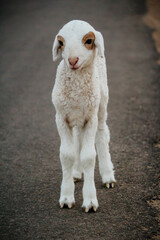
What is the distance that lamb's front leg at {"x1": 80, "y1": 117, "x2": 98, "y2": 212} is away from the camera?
15.8 ft

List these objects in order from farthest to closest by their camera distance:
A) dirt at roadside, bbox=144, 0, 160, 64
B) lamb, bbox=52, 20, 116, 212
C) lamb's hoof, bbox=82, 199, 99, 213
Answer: dirt at roadside, bbox=144, 0, 160, 64 < lamb's hoof, bbox=82, 199, 99, 213 < lamb, bbox=52, 20, 116, 212

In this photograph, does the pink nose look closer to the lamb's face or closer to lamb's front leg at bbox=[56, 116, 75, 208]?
the lamb's face

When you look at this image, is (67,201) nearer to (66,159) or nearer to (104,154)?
(66,159)

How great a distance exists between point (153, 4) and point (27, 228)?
16268mm

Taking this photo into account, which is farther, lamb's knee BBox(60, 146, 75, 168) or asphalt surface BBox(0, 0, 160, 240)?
lamb's knee BBox(60, 146, 75, 168)

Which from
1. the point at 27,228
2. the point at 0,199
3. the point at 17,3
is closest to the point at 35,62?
the point at 0,199

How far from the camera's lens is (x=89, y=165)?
484 centimetres

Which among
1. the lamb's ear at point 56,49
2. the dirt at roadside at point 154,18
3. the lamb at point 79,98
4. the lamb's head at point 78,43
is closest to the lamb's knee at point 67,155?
the lamb at point 79,98

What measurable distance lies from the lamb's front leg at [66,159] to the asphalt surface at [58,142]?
0.14m

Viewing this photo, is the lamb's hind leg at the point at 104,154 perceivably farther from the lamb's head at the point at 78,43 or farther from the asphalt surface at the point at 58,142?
the lamb's head at the point at 78,43

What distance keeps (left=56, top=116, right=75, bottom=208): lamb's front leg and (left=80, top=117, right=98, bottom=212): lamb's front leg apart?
0.17 m

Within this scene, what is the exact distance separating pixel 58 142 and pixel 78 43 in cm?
306

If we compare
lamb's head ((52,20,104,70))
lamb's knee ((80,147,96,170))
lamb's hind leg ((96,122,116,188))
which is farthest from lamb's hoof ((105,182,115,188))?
lamb's head ((52,20,104,70))

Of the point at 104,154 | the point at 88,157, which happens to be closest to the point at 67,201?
the point at 88,157
